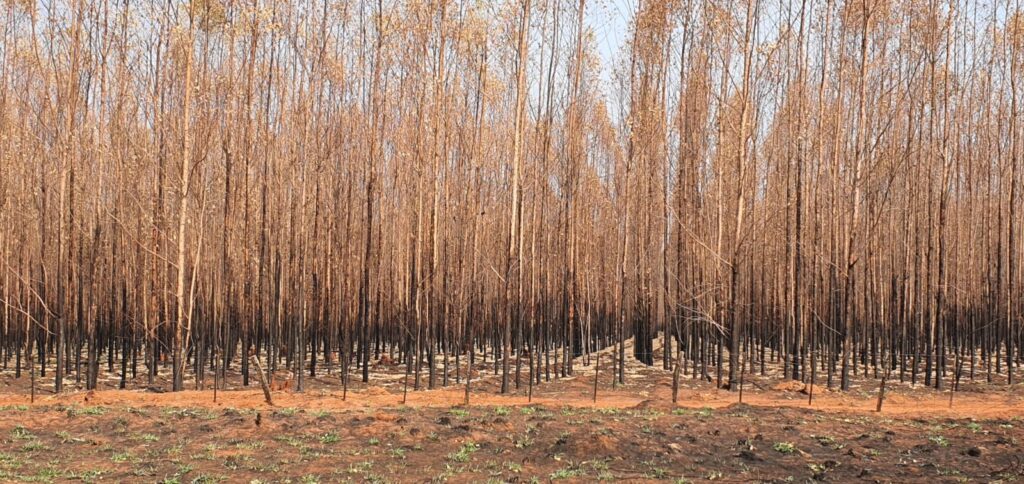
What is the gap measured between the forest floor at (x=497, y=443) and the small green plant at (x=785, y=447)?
0.11 feet

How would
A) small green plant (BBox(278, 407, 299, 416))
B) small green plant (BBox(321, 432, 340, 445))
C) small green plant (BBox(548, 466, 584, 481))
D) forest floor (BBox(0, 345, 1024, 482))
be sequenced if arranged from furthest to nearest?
small green plant (BBox(278, 407, 299, 416)) < small green plant (BBox(321, 432, 340, 445)) < forest floor (BBox(0, 345, 1024, 482)) < small green plant (BBox(548, 466, 584, 481))

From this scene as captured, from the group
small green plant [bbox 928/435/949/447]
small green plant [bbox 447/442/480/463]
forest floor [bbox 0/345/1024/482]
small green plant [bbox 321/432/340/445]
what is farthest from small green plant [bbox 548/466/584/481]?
small green plant [bbox 928/435/949/447]

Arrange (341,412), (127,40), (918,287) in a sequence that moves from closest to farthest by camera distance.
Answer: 1. (341,412)
2. (127,40)
3. (918,287)

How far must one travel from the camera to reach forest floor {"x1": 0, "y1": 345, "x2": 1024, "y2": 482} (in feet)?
23.9

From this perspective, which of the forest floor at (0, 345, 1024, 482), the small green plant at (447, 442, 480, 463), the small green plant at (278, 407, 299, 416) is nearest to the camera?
the forest floor at (0, 345, 1024, 482)

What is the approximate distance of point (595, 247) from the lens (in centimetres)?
2777

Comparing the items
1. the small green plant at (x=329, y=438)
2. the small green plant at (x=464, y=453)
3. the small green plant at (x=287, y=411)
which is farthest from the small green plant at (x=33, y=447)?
the small green plant at (x=464, y=453)

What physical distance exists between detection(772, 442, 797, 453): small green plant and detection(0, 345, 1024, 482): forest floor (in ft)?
0.11

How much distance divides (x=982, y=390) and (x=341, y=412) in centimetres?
1139

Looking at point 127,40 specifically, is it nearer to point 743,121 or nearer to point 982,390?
point 743,121

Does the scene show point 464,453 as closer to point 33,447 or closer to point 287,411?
point 287,411

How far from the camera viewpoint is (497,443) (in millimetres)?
8500

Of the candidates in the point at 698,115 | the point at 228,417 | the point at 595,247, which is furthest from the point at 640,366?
the point at 228,417

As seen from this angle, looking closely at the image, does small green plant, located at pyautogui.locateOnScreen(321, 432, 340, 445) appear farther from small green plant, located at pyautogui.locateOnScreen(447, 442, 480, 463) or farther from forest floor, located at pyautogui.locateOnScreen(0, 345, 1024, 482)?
small green plant, located at pyautogui.locateOnScreen(447, 442, 480, 463)
